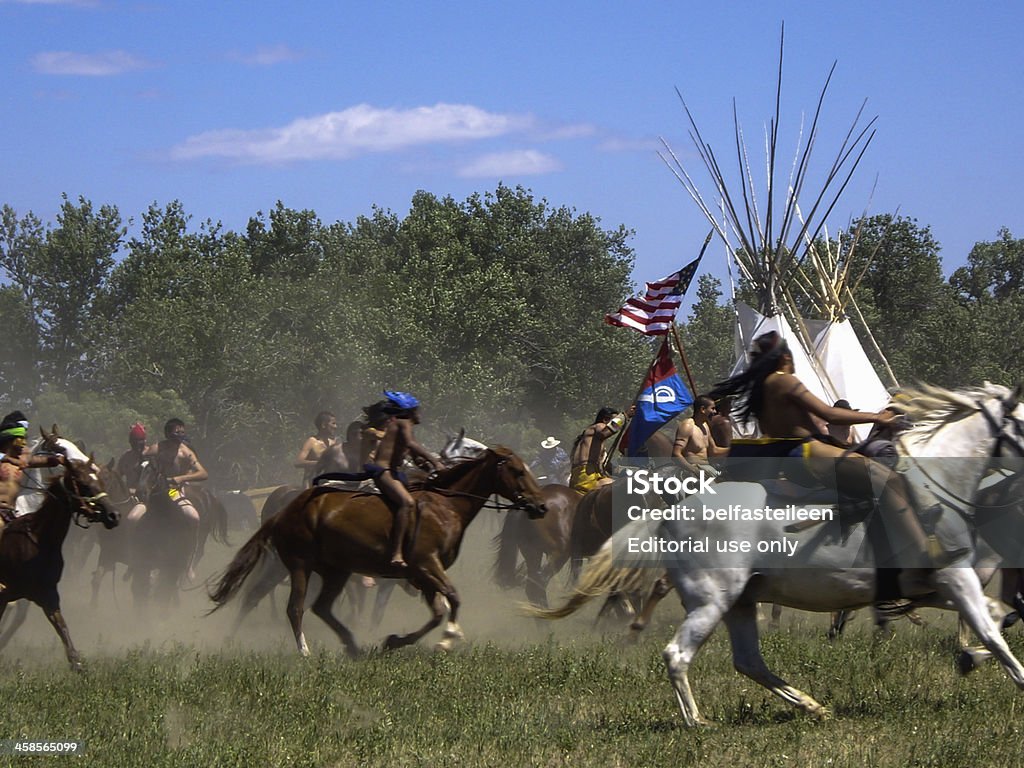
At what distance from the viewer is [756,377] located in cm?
980

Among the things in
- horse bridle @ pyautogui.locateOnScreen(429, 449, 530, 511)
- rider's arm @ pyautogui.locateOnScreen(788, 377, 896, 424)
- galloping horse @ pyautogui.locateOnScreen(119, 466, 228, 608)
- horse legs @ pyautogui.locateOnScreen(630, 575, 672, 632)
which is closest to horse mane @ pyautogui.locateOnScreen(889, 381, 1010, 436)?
rider's arm @ pyautogui.locateOnScreen(788, 377, 896, 424)

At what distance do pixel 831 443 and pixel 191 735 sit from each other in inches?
188

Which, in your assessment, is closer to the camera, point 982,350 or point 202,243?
point 982,350

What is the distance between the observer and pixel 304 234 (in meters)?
69.8

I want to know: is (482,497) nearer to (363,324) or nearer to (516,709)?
(516,709)

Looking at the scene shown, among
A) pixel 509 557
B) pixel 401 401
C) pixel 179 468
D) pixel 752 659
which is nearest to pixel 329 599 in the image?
pixel 401 401

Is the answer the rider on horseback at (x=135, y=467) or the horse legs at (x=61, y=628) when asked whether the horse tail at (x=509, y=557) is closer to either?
the rider on horseback at (x=135, y=467)

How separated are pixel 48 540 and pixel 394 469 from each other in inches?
130

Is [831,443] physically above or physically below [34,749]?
above

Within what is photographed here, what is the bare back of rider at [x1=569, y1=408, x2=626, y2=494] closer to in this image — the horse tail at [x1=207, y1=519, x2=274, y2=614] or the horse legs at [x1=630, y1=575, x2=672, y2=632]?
the horse legs at [x1=630, y1=575, x2=672, y2=632]

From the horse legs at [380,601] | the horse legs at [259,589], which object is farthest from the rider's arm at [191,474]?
the horse legs at [380,601]

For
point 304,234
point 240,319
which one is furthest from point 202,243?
point 240,319

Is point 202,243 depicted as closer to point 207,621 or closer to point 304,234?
point 304,234

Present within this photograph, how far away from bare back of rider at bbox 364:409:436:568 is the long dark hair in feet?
13.7
